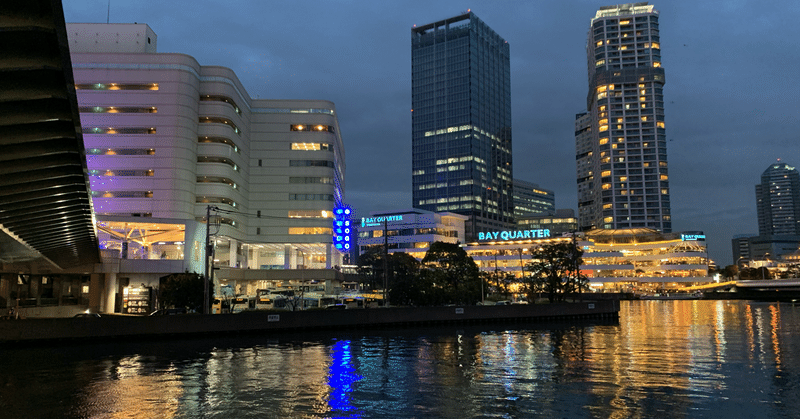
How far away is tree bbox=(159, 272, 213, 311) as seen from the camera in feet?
247

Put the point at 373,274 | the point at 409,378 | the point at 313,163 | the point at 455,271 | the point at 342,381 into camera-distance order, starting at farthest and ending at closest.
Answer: the point at 313,163
the point at 373,274
the point at 455,271
the point at 409,378
the point at 342,381

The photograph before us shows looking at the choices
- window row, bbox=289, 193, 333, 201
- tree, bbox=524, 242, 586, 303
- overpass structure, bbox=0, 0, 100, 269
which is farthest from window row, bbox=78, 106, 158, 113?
tree, bbox=524, 242, 586, 303

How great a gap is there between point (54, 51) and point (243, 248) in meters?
123

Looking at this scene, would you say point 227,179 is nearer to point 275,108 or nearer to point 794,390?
point 275,108

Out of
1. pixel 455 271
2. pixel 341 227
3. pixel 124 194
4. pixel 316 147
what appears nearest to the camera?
pixel 455 271

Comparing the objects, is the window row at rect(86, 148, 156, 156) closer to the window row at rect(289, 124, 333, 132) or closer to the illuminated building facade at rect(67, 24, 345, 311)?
the illuminated building facade at rect(67, 24, 345, 311)

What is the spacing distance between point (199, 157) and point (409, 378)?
99.1 m

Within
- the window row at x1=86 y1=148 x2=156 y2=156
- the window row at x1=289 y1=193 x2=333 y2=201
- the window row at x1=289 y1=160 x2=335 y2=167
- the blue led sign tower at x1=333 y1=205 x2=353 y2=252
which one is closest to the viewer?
the window row at x1=86 y1=148 x2=156 y2=156

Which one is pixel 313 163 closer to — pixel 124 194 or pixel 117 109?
pixel 124 194

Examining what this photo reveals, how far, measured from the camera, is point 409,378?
35531 millimetres

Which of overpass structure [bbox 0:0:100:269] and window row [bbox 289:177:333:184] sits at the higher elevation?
window row [bbox 289:177:333:184]

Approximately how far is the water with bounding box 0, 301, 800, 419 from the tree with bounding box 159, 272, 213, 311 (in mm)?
17460

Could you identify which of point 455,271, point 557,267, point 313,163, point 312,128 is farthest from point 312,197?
point 557,267

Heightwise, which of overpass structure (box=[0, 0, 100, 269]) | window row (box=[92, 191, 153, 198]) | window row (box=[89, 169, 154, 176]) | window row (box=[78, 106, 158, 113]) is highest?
window row (box=[78, 106, 158, 113])
